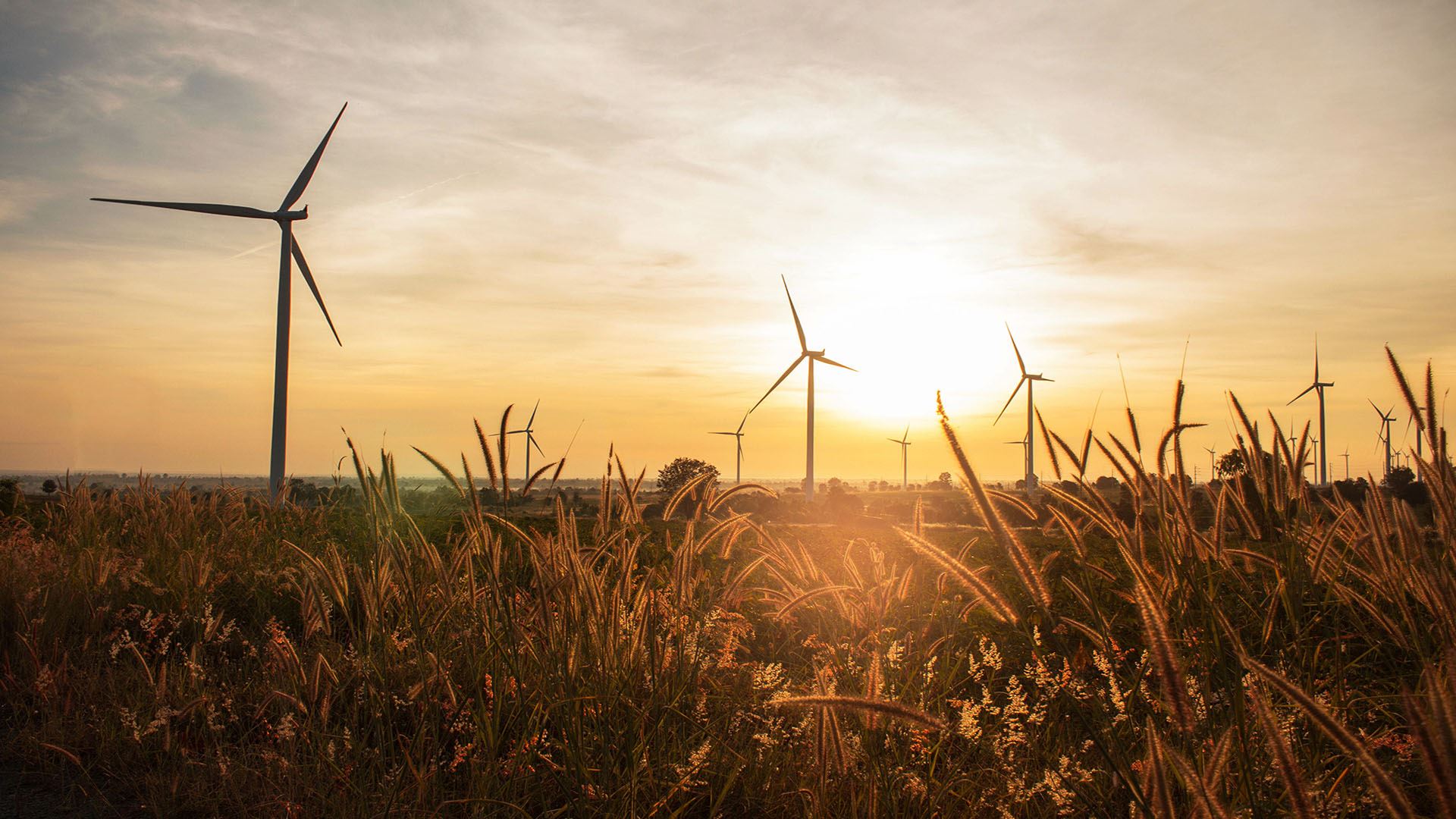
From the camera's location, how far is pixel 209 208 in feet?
78.5

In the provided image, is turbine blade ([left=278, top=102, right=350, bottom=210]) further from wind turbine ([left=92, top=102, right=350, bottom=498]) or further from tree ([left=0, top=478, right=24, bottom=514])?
tree ([left=0, top=478, right=24, bottom=514])

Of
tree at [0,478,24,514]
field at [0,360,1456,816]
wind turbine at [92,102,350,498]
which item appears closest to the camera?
field at [0,360,1456,816]

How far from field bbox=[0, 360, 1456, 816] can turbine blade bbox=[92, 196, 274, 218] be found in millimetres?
20392

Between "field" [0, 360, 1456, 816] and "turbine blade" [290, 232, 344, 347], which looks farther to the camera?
"turbine blade" [290, 232, 344, 347]

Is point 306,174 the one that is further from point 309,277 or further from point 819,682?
point 819,682

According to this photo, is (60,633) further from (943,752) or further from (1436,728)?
(1436,728)

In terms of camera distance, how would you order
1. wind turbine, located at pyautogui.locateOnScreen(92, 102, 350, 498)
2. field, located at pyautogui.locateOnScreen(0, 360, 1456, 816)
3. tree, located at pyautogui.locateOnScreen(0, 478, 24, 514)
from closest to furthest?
field, located at pyautogui.locateOnScreen(0, 360, 1456, 816)
tree, located at pyautogui.locateOnScreen(0, 478, 24, 514)
wind turbine, located at pyautogui.locateOnScreen(92, 102, 350, 498)

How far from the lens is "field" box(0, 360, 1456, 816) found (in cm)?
298

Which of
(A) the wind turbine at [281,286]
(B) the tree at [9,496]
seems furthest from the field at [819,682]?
(A) the wind turbine at [281,286]

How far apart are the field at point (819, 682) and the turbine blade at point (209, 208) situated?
20.4m

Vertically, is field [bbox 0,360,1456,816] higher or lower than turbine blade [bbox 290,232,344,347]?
lower

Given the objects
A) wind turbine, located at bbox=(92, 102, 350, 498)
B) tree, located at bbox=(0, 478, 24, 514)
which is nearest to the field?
tree, located at bbox=(0, 478, 24, 514)

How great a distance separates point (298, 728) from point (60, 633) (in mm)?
3673

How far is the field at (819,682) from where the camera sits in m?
2.98
